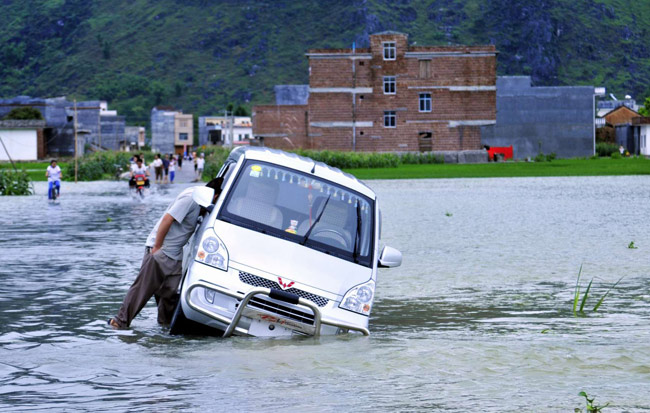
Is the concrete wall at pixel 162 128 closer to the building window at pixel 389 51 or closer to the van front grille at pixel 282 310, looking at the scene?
the building window at pixel 389 51

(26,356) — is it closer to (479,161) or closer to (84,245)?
(84,245)

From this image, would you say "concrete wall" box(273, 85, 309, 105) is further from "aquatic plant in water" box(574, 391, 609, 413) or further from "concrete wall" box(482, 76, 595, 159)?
"aquatic plant in water" box(574, 391, 609, 413)

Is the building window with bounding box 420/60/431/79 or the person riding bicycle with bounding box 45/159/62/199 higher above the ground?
the building window with bounding box 420/60/431/79

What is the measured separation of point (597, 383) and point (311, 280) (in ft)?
9.51

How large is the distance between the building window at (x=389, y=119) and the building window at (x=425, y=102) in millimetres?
2481

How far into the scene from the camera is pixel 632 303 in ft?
42.4

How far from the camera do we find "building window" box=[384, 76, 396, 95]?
301 ft

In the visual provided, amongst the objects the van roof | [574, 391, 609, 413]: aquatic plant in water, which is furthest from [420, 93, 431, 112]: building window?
[574, 391, 609, 413]: aquatic plant in water

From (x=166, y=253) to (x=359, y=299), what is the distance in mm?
2008

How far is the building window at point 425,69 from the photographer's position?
91.3 meters

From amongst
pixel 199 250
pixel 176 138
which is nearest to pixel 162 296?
pixel 199 250

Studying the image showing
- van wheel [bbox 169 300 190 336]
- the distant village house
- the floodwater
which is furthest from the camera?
the distant village house

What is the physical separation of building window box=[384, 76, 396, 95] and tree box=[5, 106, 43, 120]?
51675 millimetres

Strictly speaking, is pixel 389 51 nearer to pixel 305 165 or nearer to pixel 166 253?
pixel 305 165
